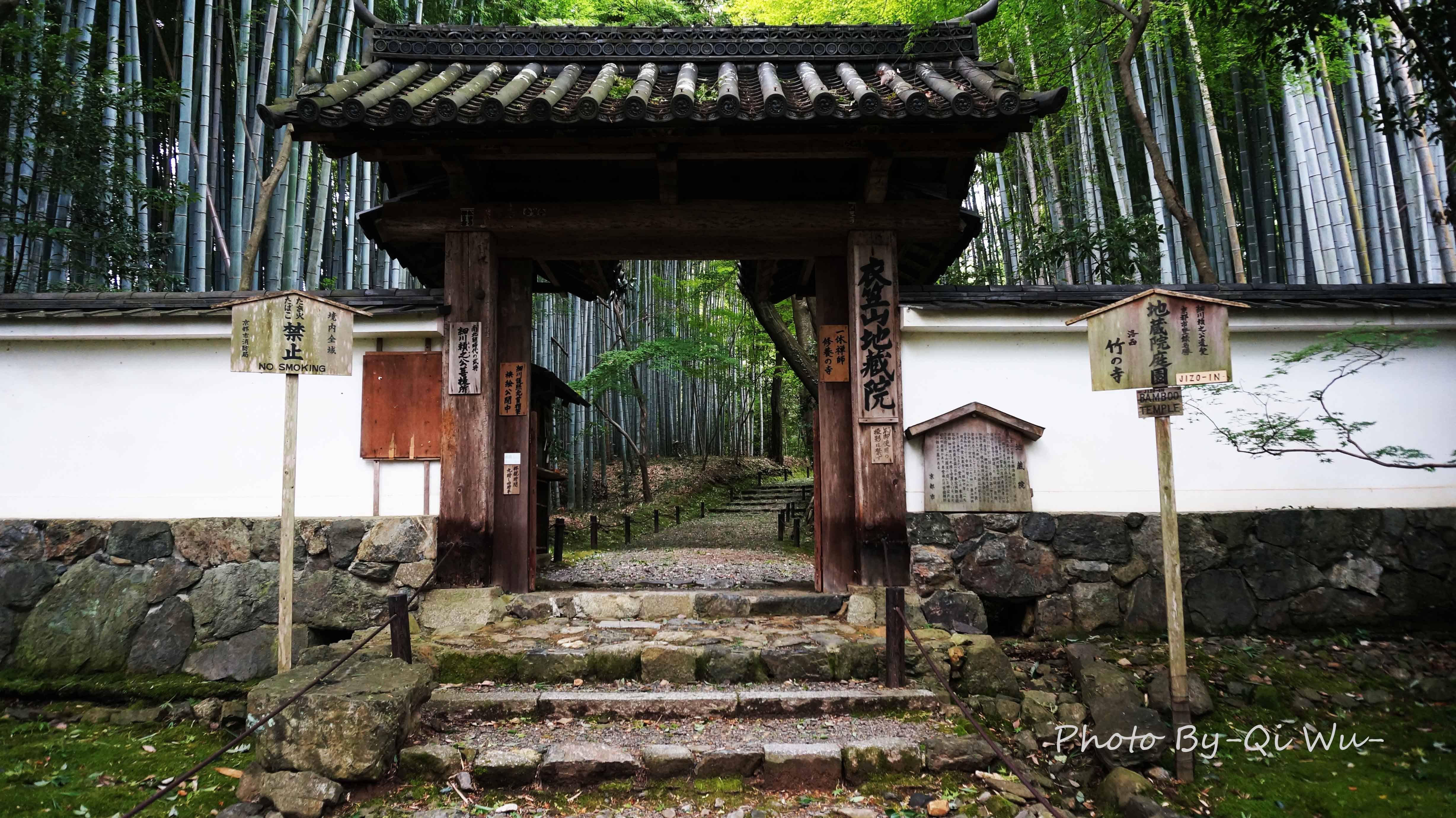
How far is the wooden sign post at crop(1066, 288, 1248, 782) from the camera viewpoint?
3707 mm

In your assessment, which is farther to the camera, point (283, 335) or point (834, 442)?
point (834, 442)

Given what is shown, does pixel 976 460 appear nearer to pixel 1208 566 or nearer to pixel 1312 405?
pixel 1208 566

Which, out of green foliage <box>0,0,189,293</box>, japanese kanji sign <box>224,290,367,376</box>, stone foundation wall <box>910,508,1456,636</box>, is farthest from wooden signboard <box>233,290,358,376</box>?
stone foundation wall <box>910,508,1456,636</box>

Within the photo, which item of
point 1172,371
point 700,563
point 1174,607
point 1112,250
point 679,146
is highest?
point 1112,250

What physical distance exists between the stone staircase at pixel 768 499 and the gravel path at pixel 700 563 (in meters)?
2.45

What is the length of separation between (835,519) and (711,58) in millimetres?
4063

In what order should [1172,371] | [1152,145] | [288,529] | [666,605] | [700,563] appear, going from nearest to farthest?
[1172,371]
[288,529]
[666,605]
[1152,145]
[700,563]

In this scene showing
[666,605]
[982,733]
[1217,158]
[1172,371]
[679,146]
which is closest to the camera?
[982,733]

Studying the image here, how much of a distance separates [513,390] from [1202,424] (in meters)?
5.25

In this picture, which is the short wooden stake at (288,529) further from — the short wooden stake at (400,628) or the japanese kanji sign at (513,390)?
the japanese kanji sign at (513,390)

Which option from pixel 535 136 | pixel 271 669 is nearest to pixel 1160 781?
pixel 535 136

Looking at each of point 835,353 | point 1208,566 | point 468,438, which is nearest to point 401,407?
point 468,438

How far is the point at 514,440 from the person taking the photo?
18.5 feet

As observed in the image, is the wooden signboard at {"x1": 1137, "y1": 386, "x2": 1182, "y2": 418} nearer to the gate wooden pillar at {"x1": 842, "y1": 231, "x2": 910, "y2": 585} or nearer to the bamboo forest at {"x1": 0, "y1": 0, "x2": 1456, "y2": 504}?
the gate wooden pillar at {"x1": 842, "y1": 231, "x2": 910, "y2": 585}
